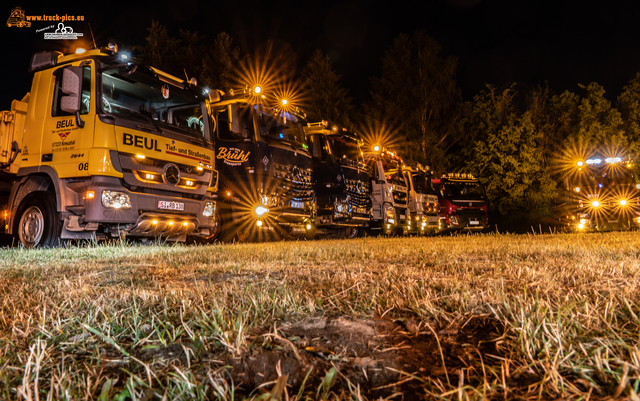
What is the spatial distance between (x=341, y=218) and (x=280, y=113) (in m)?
3.34

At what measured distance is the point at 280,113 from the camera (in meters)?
10.3

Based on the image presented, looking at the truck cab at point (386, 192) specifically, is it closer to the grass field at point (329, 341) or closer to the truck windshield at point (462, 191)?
the truck windshield at point (462, 191)

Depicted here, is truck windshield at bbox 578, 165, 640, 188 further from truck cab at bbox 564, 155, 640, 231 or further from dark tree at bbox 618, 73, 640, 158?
dark tree at bbox 618, 73, 640, 158

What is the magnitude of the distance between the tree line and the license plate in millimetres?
21308

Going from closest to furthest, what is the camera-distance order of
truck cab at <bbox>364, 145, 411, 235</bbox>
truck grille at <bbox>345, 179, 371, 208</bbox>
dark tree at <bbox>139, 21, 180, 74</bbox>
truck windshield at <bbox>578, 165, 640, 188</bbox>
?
truck grille at <bbox>345, 179, 371, 208</bbox> < truck cab at <bbox>364, 145, 411, 235</bbox> < truck windshield at <bbox>578, 165, 640, 188</bbox> < dark tree at <bbox>139, 21, 180, 74</bbox>

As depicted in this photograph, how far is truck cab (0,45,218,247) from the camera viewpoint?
21.2 ft

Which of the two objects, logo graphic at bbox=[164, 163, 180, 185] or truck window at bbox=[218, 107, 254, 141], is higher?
truck window at bbox=[218, 107, 254, 141]

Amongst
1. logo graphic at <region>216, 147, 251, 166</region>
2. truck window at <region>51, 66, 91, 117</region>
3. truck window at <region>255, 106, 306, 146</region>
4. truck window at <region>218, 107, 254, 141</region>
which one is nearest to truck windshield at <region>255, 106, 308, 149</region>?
truck window at <region>255, 106, 306, 146</region>

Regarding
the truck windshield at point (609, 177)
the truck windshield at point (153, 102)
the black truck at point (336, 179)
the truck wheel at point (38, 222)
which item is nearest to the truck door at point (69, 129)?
the truck windshield at point (153, 102)

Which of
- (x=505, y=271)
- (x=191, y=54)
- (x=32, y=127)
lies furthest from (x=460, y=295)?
(x=191, y=54)

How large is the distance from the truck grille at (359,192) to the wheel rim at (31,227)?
7323 millimetres

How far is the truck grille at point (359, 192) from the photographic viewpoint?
482 inches

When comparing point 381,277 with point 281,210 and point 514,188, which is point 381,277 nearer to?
point 281,210

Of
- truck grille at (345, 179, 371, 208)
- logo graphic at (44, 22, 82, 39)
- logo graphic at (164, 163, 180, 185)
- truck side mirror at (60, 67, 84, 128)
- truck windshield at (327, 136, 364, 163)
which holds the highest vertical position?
logo graphic at (44, 22, 82, 39)
